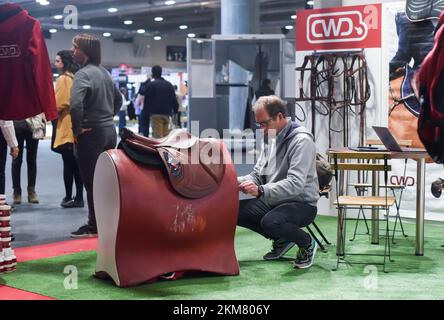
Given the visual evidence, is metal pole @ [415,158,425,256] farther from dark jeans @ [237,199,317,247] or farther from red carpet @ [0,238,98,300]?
red carpet @ [0,238,98,300]

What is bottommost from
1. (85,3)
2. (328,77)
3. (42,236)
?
(42,236)

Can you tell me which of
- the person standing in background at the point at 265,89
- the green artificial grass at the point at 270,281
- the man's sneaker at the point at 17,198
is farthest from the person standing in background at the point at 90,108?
the person standing in background at the point at 265,89

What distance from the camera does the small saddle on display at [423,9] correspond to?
6.16 m

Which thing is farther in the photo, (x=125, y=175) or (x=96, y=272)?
(x=96, y=272)

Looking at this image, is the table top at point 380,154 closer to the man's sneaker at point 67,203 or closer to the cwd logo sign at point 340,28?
the cwd logo sign at point 340,28

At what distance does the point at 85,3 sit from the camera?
2083 cm

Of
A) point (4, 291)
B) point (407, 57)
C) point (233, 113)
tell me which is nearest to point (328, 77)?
point (407, 57)

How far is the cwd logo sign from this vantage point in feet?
21.3

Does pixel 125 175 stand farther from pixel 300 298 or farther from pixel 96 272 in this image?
pixel 300 298

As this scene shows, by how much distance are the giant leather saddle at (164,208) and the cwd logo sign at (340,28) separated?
281cm

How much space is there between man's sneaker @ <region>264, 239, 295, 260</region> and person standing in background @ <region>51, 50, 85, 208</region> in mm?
2873

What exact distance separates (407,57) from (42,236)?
3.55 m
